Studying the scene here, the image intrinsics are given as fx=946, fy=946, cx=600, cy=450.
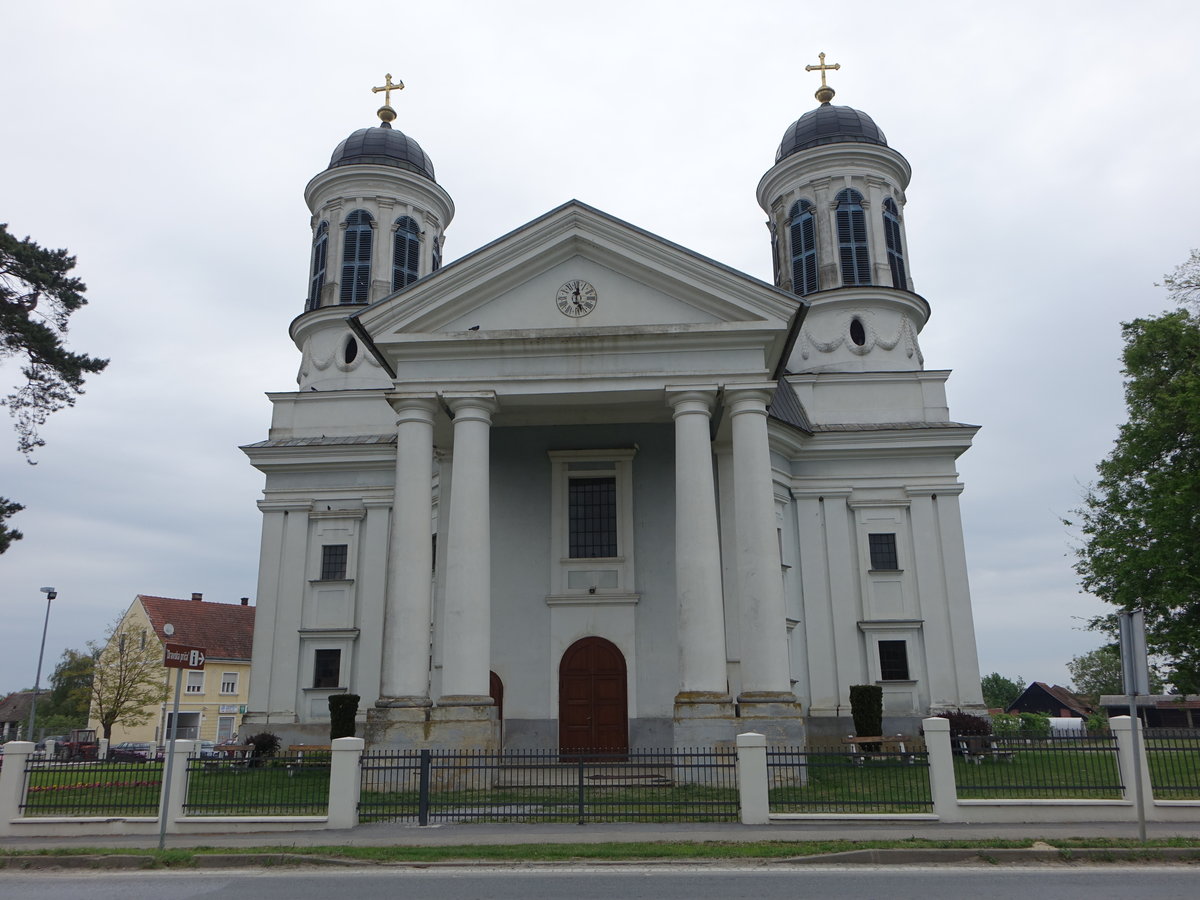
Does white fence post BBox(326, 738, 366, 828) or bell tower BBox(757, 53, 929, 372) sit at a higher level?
bell tower BBox(757, 53, 929, 372)

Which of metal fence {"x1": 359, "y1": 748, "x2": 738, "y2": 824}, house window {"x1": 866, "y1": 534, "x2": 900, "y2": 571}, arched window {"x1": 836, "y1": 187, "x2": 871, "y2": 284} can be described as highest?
arched window {"x1": 836, "y1": 187, "x2": 871, "y2": 284}

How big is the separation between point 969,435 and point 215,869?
73.3 ft

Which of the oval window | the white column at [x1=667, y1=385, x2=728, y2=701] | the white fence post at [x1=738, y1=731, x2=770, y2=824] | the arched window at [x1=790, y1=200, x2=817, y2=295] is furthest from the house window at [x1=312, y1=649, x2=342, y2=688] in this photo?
the arched window at [x1=790, y1=200, x2=817, y2=295]

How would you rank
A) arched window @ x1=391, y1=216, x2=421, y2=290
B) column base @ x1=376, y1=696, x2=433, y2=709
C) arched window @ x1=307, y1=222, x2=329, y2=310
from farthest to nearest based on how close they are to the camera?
arched window @ x1=307, y1=222, x2=329, y2=310, arched window @ x1=391, y1=216, x2=421, y2=290, column base @ x1=376, y1=696, x2=433, y2=709

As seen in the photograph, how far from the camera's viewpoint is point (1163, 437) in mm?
28438

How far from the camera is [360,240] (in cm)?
3194

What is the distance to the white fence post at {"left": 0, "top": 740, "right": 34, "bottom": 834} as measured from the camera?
13.3 metres

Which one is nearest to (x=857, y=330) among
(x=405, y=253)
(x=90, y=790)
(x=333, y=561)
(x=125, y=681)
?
(x=405, y=253)

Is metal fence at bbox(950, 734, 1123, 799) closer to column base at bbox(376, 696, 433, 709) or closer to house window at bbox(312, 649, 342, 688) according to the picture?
column base at bbox(376, 696, 433, 709)

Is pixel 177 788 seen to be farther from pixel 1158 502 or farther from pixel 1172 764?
pixel 1158 502

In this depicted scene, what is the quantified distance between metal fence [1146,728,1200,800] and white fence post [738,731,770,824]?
211 inches

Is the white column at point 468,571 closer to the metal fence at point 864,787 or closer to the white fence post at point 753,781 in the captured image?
the metal fence at point 864,787


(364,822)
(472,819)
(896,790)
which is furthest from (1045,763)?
(364,822)

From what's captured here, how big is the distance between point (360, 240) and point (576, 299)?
46.8 feet
